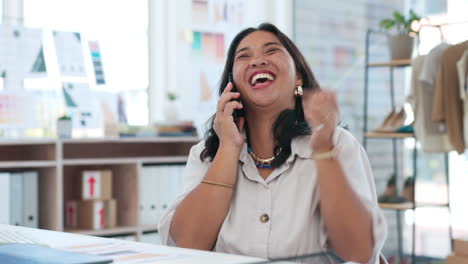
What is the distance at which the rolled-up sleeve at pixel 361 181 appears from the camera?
1.89 m

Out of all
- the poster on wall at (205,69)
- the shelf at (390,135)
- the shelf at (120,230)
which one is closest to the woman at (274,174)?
the shelf at (120,230)

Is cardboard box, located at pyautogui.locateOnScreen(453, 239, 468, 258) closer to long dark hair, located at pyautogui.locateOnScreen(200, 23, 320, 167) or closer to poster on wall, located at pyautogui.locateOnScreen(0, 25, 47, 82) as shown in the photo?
long dark hair, located at pyautogui.locateOnScreen(200, 23, 320, 167)

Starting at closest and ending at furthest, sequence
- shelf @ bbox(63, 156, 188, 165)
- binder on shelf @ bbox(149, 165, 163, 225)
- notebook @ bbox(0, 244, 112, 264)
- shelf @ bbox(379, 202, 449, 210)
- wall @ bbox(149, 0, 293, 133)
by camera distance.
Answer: notebook @ bbox(0, 244, 112, 264) < shelf @ bbox(63, 156, 188, 165) < binder on shelf @ bbox(149, 165, 163, 225) < shelf @ bbox(379, 202, 449, 210) < wall @ bbox(149, 0, 293, 133)

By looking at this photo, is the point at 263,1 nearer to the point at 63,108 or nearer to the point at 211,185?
the point at 63,108

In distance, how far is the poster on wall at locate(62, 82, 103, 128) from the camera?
4.18 metres

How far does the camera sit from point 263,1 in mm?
5496

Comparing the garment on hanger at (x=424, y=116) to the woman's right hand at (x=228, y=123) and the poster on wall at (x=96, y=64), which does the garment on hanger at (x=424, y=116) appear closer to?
the poster on wall at (x=96, y=64)

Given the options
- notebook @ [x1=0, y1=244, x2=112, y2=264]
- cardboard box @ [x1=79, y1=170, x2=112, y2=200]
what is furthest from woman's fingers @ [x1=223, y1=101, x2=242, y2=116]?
cardboard box @ [x1=79, y1=170, x2=112, y2=200]

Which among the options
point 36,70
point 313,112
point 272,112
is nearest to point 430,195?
point 36,70

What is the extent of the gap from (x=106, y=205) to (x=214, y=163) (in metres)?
2.24

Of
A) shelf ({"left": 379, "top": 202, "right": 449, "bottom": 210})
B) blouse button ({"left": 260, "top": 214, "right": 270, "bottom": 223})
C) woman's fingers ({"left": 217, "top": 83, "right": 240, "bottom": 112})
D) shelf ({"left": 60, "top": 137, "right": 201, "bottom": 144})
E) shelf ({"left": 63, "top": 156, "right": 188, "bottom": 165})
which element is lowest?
shelf ({"left": 379, "top": 202, "right": 449, "bottom": 210})

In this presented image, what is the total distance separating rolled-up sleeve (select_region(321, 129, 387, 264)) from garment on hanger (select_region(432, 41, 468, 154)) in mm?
2380

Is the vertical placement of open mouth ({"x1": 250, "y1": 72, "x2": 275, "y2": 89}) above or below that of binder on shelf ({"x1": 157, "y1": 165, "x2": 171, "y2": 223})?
above

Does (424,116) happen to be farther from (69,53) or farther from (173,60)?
(69,53)
